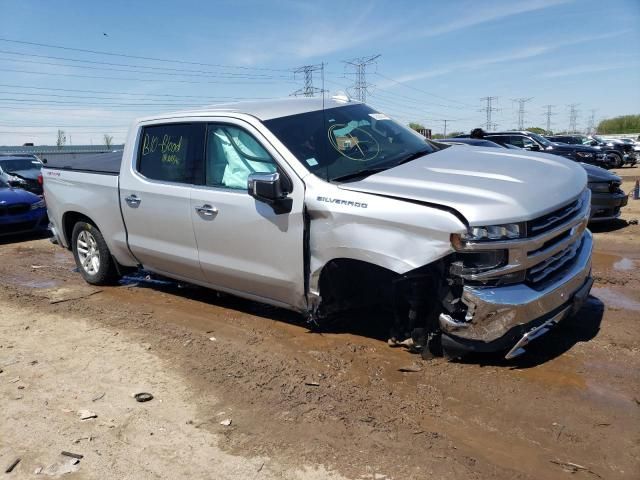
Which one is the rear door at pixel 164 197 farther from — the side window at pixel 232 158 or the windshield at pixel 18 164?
the windshield at pixel 18 164

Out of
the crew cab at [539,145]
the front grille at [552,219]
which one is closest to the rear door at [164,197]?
the front grille at [552,219]

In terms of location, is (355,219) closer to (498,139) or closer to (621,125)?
(498,139)

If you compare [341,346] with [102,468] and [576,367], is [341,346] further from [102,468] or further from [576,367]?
[102,468]

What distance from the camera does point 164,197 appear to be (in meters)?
5.13

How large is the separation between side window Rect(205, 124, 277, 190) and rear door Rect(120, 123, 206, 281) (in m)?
0.14

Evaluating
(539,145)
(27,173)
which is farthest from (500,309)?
(27,173)

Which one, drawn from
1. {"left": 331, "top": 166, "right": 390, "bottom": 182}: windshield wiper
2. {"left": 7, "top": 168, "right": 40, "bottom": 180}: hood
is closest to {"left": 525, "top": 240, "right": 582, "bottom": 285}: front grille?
{"left": 331, "top": 166, "right": 390, "bottom": 182}: windshield wiper

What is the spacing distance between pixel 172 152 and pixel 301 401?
9.05 feet

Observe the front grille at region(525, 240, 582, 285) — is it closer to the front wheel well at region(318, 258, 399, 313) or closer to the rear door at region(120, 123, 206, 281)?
the front wheel well at region(318, 258, 399, 313)

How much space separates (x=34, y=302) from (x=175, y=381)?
3036 mm

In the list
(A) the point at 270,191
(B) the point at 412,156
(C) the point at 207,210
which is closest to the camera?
(A) the point at 270,191

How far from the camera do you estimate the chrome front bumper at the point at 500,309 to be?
3410 mm

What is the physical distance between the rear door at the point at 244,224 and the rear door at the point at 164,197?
15 cm

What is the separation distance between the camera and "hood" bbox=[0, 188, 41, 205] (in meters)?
10.3
